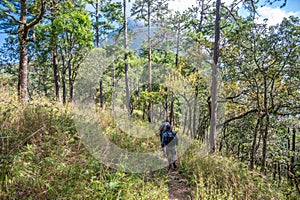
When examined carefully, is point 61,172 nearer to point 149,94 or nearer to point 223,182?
point 223,182

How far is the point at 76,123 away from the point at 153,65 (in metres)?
11.4

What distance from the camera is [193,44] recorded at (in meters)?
11.9

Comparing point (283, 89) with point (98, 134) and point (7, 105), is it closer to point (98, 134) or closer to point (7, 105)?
point (98, 134)

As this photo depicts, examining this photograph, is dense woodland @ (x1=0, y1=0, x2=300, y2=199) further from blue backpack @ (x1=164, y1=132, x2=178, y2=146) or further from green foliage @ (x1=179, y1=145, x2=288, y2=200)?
blue backpack @ (x1=164, y1=132, x2=178, y2=146)

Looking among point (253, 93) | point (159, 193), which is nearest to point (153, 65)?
point (253, 93)

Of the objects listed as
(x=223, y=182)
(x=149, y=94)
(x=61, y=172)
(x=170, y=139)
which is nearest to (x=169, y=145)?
(x=170, y=139)

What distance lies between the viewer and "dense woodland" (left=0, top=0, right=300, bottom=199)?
127 inches

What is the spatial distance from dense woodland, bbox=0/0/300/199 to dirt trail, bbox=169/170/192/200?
0.61ft

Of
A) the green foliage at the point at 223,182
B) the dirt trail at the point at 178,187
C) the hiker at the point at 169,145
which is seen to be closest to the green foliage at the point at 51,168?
the dirt trail at the point at 178,187

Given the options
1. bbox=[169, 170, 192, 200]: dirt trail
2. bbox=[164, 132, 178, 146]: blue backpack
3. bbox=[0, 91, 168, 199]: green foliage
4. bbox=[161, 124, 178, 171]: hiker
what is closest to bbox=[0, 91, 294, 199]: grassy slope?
bbox=[0, 91, 168, 199]: green foliage

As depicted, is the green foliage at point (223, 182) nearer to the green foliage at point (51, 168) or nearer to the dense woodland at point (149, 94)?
the dense woodland at point (149, 94)

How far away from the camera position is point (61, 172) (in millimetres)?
3111

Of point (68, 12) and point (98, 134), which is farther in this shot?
point (68, 12)

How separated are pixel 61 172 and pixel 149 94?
33.0ft
